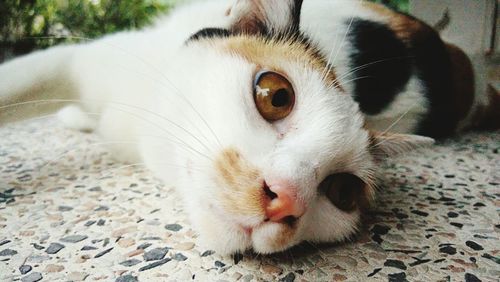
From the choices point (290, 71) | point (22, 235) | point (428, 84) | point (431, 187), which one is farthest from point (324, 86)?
point (428, 84)

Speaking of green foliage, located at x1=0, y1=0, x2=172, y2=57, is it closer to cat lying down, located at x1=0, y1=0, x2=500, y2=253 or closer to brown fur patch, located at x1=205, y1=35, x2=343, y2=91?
cat lying down, located at x1=0, y1=0, x2=500, y2=253

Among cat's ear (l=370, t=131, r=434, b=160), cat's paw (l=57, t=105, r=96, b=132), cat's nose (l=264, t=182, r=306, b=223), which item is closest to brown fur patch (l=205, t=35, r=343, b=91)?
cat's ear (l=370, t=131, r=434, b=160)

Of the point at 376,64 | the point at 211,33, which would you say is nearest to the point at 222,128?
the point at 211,33

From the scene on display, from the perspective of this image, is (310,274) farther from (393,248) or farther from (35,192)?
(35,192)

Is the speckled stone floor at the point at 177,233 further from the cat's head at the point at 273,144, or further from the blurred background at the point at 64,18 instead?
the blurred background at the point at 64,18

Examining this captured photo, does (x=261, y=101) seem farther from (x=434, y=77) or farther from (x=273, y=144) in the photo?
(x=434, y=77)

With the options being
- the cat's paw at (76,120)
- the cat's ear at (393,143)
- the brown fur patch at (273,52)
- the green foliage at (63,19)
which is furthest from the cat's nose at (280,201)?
the cat's paw at (76,120)
